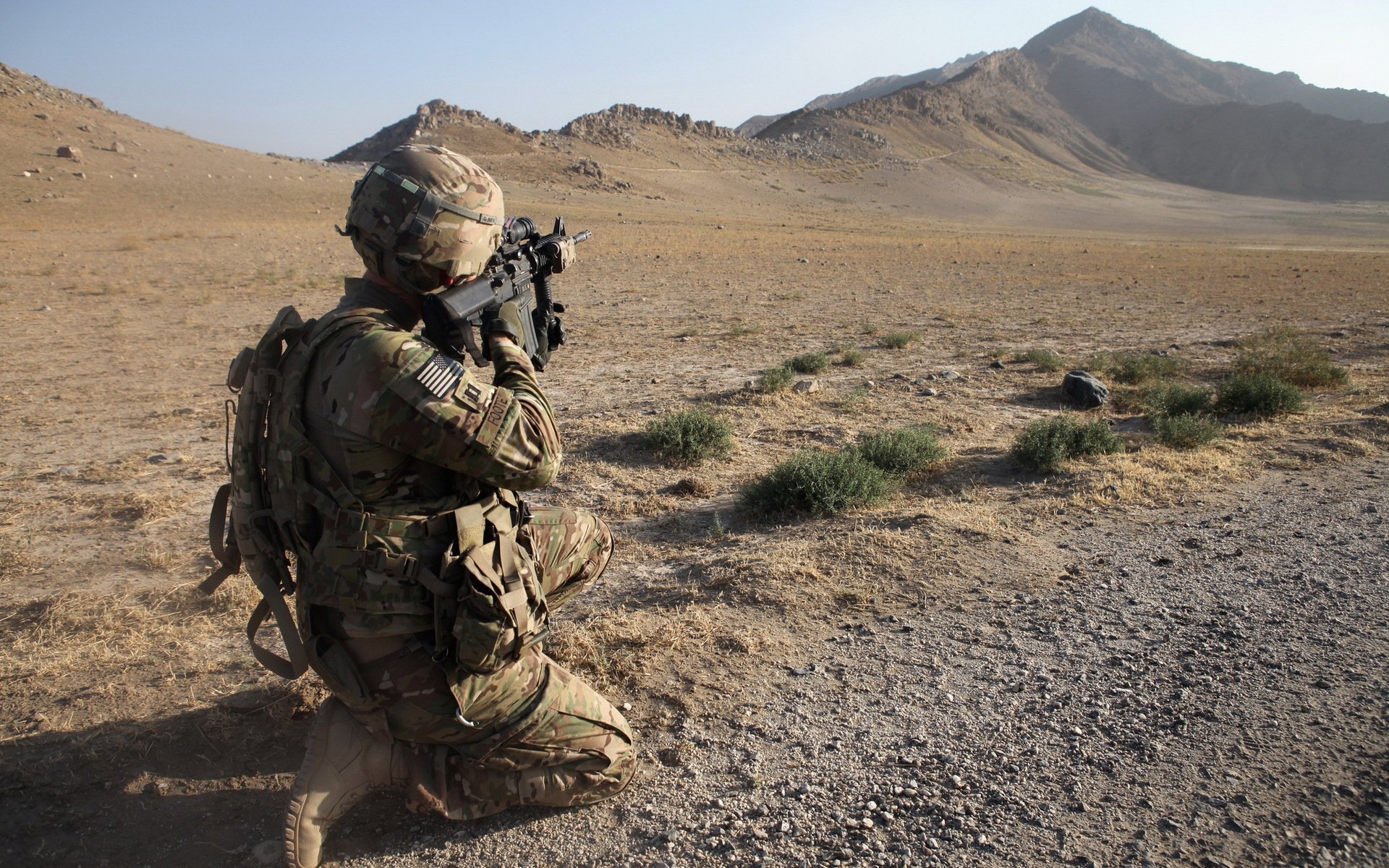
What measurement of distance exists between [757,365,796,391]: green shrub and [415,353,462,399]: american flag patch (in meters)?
5.61

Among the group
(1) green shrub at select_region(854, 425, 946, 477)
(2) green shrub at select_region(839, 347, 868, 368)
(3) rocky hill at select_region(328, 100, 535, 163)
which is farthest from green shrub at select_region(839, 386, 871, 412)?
(3) rocky hill at select_region(328, 100, 535, 163)

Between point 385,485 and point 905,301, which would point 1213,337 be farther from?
point 385,485

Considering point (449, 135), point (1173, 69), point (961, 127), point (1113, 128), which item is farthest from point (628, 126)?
point (1173, 69)

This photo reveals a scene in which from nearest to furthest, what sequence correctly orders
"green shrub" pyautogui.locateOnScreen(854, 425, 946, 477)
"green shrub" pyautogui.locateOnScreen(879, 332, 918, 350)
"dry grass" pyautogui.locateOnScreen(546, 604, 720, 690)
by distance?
"dry grass" pyautogui.locateOnScreen(546, 604, 720, 690)
"green shrub" pyautogui.locateOnScreen(854, 425, 946, 477)
"green shrub" pyautogui.locateOnScreen(879, 332, 918, 350)

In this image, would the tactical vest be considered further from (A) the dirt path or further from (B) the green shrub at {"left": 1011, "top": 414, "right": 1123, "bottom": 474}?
(B) the green shrub at {"left": 1011, "top": 414, "right": 1123, "bottom": 474}

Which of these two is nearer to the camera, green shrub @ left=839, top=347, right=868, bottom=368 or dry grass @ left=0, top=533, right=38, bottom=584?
dry grass @ left=0, top=533, right=38, bottom=584

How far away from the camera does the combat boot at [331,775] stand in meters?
2.27

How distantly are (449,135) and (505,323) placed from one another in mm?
62485

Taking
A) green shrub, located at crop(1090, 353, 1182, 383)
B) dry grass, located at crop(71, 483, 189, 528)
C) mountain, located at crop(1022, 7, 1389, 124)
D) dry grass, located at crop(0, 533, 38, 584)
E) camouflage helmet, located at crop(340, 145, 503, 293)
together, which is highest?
mountain, located at crop(1022, 7, 1389, 124)

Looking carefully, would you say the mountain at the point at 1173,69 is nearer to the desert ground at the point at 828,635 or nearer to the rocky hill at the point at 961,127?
the rocky hill at the point at 961,127

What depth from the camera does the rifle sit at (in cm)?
249

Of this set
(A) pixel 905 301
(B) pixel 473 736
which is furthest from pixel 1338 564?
(A) pixel 905 301

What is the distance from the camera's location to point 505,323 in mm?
2641

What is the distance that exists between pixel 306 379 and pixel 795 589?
93.0 inches
